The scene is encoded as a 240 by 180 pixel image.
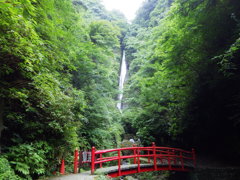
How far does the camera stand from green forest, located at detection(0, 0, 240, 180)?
13.5 feet

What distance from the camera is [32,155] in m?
4.41

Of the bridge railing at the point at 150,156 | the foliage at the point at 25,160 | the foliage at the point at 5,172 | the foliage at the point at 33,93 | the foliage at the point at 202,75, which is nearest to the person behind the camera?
the foliage at the point at 5,172

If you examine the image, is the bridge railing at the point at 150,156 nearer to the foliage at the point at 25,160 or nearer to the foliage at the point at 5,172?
the foliage at the point at 25,160

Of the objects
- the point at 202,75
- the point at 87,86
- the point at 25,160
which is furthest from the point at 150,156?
the point at 87,86

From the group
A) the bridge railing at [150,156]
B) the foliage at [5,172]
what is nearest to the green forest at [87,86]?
the foliage at [5,172]

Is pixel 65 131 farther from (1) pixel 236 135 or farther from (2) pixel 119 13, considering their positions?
(2) pixel 119 13

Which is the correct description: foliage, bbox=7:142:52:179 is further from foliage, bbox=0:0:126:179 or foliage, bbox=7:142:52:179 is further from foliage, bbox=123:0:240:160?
foliage, bbox=123:0:240:160

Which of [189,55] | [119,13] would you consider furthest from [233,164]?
[119,13]

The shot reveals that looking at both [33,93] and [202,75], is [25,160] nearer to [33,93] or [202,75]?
[33,93]

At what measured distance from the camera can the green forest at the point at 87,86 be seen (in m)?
4.13

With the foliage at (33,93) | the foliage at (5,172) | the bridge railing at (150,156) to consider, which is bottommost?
the bridge railing at (150,156)

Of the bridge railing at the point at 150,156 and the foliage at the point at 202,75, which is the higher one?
the foliage at the point at 202,75

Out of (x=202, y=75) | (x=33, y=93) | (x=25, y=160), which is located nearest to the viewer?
(x=25, y=160)

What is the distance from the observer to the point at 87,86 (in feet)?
31.1
